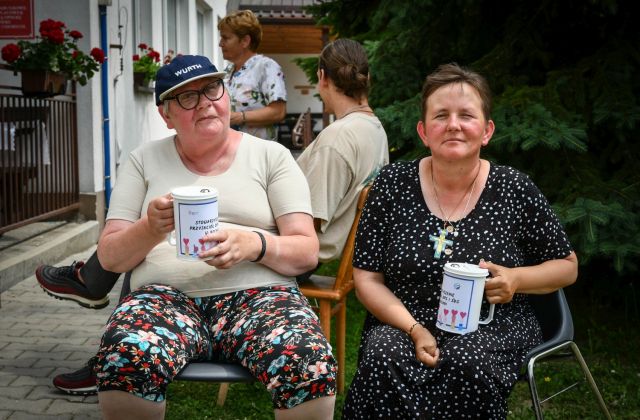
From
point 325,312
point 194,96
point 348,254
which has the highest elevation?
point 194,96

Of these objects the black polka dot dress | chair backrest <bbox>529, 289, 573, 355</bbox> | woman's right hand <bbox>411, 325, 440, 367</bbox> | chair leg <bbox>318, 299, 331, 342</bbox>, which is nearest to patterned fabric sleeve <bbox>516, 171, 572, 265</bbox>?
the black polka dot dress

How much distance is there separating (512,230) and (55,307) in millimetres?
3678

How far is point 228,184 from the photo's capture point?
2.81 metres

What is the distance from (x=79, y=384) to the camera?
3.62m

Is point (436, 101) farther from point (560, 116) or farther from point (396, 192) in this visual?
point (560, 116)

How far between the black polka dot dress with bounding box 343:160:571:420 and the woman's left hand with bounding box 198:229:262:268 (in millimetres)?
382

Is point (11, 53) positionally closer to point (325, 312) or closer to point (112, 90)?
point (112, 90)

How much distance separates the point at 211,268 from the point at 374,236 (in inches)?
23.3

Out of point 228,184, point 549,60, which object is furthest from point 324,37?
point 228,184

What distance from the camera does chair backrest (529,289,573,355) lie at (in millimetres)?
2697

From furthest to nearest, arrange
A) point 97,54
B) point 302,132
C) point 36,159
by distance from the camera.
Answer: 1. point 302,132
2. point 97,54
3. point 36,159

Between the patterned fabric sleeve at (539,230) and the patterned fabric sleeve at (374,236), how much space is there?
1.52ft

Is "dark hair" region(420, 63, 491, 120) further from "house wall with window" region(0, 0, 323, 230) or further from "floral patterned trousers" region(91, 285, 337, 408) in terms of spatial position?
"house wall with window" region(0, 0, 323, 230)

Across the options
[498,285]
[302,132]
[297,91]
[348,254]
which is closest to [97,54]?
[348,254]
